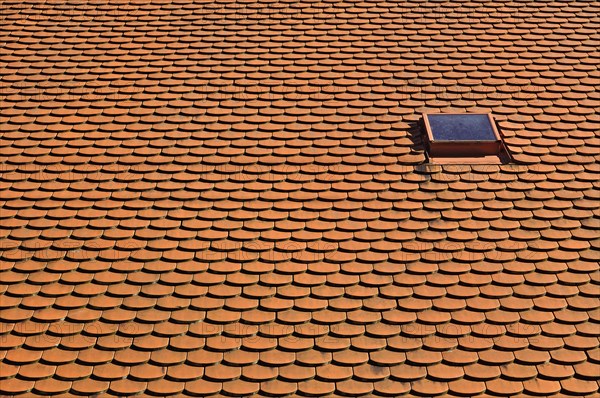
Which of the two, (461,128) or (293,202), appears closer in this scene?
(293,202)

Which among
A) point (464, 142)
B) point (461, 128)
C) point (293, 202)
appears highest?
point (461, 128)

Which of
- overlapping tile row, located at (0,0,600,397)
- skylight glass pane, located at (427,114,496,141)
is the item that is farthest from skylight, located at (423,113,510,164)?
overlapping tile row, located at (0,0,600,397)

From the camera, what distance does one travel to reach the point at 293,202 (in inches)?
284

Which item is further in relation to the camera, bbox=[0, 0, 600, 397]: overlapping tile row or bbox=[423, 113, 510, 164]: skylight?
bbox=[423, 113, 510, 164]: skylight

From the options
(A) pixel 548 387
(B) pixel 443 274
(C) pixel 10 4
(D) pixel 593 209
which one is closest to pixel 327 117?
(B) pixel 443 274

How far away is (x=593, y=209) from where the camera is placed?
283 inches

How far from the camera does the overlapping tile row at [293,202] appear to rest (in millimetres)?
6047

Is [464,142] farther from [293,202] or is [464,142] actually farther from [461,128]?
[293,202]

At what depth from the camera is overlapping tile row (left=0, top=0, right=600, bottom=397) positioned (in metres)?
6.05

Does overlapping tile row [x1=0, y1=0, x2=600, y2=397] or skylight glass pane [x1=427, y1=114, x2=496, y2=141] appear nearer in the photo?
overlapping tile row [x1=0, y1=0, x2=600, y2=397]

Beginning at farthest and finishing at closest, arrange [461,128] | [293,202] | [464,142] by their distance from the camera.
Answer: [461,128] < [464,142] < [293,202]

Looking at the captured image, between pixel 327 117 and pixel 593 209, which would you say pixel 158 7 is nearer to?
pixel 327 117

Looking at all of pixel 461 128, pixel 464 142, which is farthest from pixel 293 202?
pixel 461 128

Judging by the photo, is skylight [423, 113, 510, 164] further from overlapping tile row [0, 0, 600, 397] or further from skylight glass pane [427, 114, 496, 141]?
overlapping tile row [0, 0, 600, 397]
